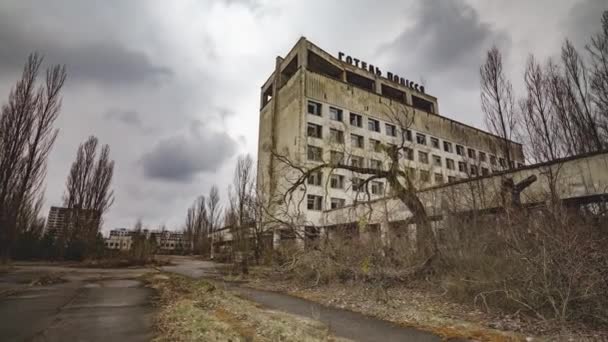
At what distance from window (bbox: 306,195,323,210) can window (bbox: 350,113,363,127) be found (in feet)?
35.2

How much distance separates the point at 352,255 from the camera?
10438mm

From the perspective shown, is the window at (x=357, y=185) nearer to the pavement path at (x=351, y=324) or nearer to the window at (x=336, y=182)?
the pavement path at (x=351, y=324)

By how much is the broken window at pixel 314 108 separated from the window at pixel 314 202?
959 centimetres

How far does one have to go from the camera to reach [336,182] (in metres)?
30.6

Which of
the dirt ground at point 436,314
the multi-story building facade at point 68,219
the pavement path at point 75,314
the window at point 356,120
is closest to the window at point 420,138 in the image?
the window at point 356,120

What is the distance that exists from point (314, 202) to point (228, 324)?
2360 centimetres

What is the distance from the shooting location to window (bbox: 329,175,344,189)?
3019 cm

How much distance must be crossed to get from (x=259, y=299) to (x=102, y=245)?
82.9ft

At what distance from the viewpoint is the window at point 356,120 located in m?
33.4

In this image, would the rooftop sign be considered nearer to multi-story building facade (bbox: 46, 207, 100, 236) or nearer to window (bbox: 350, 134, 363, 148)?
window (bbox: 350, 134, 363, 148)

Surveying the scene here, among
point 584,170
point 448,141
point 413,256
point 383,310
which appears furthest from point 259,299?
point 448,141

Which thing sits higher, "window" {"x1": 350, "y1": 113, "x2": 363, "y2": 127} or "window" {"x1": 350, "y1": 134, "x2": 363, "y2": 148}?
"window" {"x1": 350, "y1": 113, "x2": 363, "y2": 127}

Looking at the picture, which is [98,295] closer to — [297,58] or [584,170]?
[584,170]

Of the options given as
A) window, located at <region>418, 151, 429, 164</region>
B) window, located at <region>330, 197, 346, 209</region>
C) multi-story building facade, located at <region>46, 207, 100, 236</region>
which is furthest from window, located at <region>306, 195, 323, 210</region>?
multi-story building facade, located at <region>46, 207, 100, 236</region>
